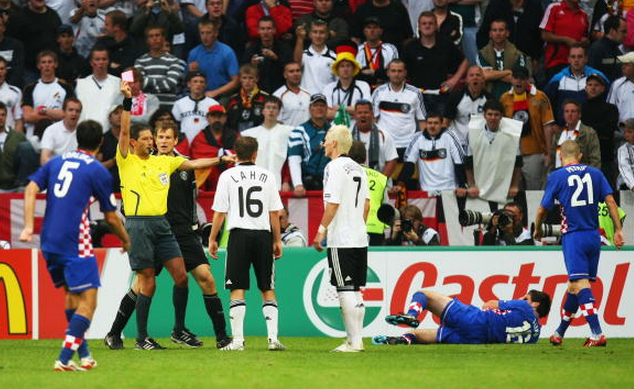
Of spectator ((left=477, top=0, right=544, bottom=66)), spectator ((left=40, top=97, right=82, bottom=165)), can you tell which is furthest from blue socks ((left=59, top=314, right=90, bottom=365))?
spectator ((left=477, top=0, right=544, bottom=66))

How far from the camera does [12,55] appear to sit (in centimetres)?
2094

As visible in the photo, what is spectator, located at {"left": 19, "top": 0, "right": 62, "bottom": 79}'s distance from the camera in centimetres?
2144

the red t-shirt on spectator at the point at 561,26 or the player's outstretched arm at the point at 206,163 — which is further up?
the red t-shirt on spectator at the point at 561,26

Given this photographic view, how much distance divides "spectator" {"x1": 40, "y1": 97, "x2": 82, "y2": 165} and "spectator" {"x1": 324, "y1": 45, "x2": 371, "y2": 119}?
4.12 meters

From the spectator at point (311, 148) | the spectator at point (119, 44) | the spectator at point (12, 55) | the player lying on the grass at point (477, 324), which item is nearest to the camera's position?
the player lying on the grass at point (477, 324)

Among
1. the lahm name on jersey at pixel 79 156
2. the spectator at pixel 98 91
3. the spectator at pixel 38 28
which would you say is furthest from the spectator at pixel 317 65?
the lahm name on jersey at pixel 79 156

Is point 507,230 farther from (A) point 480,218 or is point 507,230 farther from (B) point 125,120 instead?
(B) point 125,120

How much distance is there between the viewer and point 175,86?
20.6 meters

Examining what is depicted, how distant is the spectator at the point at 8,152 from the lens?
62.0 feet

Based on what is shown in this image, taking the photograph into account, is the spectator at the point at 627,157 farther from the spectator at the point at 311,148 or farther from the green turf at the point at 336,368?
the green turf at the point at 336,368

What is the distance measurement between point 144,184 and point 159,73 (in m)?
7.81

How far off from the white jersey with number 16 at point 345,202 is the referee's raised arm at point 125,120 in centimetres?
214

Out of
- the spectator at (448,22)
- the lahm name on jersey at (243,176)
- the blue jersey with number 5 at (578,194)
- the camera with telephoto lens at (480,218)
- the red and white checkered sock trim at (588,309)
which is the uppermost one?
the spectator at (448,22)

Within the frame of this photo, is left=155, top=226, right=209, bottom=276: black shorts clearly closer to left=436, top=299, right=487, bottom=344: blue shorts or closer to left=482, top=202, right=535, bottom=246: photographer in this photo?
left=436, top=299, right=487, bottom=344: blue shorts
